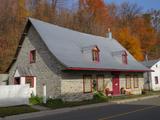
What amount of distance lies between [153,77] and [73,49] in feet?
80.0

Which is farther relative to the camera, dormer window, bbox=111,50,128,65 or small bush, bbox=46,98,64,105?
dormer window, bbox=111,50,128,65

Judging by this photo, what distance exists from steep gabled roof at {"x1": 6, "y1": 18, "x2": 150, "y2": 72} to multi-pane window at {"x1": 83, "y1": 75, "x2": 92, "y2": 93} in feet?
3.93

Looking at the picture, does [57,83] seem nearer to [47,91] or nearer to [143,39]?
[47,91]

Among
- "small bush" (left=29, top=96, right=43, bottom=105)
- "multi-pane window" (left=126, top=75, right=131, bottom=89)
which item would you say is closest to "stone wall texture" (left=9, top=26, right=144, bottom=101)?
"small bush" (left=29, top=96, right=43, bottom=105)

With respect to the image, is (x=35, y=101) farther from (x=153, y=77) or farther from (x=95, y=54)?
(x=153, y=77)

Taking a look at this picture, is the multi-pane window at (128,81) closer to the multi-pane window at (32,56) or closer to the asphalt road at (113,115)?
the multi-pane window at (32,56)

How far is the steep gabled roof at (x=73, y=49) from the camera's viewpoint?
2781 cm

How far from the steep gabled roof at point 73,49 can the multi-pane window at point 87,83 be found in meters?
1.20

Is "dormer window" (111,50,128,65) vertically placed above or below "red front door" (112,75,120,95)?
above

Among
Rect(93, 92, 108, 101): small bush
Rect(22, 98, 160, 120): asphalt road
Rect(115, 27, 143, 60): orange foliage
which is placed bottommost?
Rect(22, 98, 160, 120): asphalt road

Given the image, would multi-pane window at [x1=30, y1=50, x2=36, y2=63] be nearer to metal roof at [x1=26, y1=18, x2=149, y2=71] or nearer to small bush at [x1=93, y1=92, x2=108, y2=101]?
metal roof at [x1=26, y1=18, x2=149, y2=71]

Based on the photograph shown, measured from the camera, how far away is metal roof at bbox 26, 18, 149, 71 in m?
28.0

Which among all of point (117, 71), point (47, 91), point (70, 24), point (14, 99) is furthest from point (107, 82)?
point (70, 24)

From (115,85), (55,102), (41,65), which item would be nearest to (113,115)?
(55,102)
